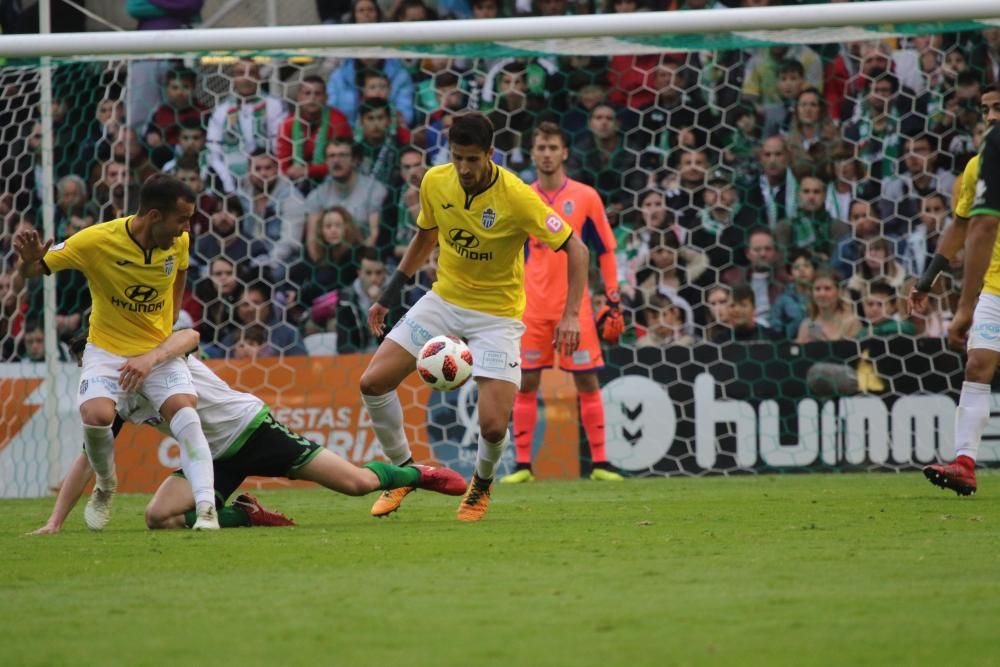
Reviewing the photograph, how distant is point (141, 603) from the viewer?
4.13 metres

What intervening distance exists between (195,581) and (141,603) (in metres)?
0.48

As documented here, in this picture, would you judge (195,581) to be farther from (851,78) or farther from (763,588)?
(851,78)

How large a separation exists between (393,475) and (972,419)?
3.00 m

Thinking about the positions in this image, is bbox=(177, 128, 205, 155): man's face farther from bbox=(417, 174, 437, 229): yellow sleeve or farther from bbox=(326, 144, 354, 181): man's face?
bbox=(417, 174, 437, 229): yellow sleeve

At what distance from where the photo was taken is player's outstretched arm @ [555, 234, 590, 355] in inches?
266

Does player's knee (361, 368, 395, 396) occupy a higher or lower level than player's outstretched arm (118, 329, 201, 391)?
lower

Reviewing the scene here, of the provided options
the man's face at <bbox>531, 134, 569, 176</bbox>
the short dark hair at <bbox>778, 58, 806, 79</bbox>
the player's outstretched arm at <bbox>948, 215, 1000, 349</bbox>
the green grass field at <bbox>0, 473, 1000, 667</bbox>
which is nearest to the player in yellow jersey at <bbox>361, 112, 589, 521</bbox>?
the green grass field at <bbox>0, 473, 1000, 667</bbox>

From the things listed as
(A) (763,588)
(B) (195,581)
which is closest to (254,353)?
(B) (195,581)

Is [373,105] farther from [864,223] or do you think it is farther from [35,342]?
[864,223]

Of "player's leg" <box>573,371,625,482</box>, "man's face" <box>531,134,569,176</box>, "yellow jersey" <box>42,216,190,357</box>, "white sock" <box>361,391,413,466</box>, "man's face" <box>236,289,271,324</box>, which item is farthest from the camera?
"man's face" <box>236,289,271,324</box>

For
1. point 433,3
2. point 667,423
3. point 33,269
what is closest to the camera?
point 33,269

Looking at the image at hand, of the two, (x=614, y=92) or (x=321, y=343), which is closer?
(x=321, y=343)

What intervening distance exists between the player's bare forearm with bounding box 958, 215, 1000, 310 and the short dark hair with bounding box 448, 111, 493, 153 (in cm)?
260

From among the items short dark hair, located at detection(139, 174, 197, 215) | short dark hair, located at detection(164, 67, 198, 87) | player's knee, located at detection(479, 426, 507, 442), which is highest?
short dark hair, located at detection(164, 67, 198, 87)
